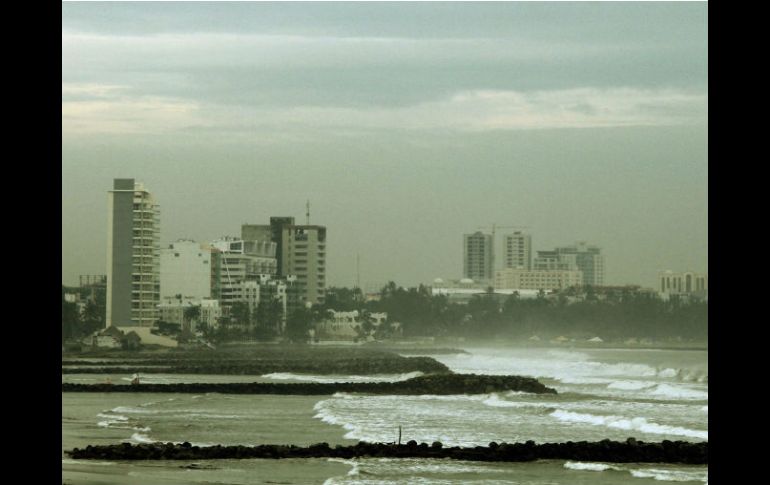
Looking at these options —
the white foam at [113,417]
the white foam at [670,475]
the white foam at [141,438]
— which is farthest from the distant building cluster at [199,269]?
the white foam at [670,475]

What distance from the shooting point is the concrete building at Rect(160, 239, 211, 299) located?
4572cm

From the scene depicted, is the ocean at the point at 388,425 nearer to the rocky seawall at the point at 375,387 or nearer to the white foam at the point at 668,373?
the white foam at the point at 668,373

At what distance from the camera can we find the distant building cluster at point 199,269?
4475 centimetres

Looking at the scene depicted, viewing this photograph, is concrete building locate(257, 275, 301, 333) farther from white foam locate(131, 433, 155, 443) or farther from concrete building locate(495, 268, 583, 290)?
white foam locate(131, 433, 155, 443)

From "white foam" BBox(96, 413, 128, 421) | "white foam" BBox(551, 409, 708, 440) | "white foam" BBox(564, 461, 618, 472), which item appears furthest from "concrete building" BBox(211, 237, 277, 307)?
"white foam" BBox(564, 461, 618, 472)

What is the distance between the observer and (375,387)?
27.9m

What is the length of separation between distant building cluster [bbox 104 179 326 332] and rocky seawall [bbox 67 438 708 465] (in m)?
33.0

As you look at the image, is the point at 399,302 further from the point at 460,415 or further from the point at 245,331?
the point at 460,415

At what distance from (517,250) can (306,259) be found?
982cm

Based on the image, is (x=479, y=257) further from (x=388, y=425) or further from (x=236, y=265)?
(x=388, y=425)

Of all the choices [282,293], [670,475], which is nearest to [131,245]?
[282,293]
